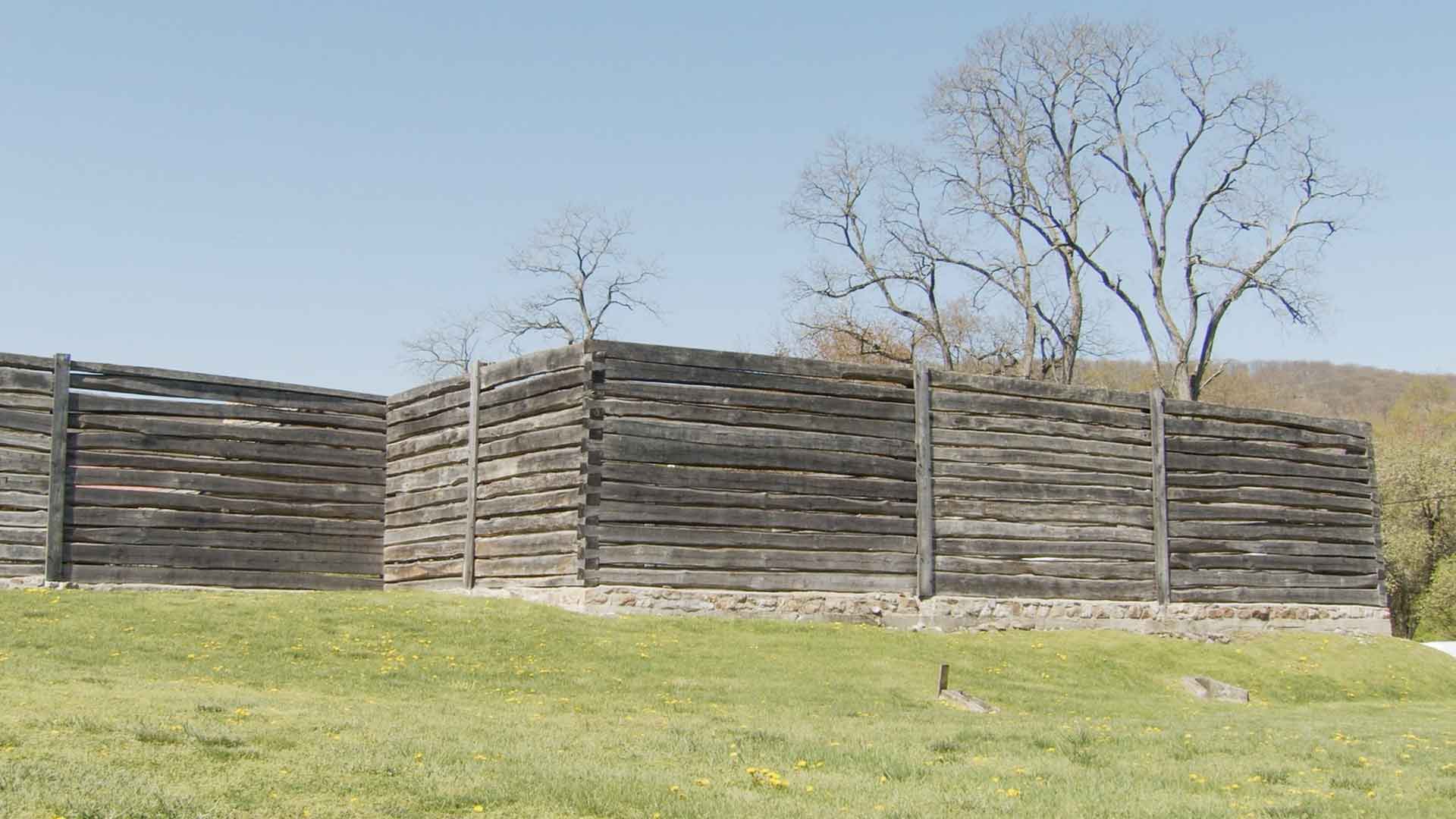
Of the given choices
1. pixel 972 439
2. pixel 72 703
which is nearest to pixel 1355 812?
pixel 72 703

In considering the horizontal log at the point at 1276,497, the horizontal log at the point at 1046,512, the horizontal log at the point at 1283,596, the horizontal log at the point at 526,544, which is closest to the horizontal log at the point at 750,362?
the horizontal log at the point at 1046,512

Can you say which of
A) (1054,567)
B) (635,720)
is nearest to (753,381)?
(1054,567)

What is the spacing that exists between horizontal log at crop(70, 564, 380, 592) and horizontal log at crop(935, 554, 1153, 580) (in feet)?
26.8

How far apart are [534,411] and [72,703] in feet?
27.7

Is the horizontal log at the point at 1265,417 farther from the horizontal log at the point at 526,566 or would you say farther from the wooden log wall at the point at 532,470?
the horizontal log at the point at 526,566

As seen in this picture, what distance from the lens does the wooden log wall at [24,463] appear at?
16891 mm

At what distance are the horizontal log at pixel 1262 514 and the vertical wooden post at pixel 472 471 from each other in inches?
408

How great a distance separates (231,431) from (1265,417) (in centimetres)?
1586

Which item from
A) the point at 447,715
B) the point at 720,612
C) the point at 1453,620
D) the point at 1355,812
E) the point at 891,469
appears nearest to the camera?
the point at 1355,812

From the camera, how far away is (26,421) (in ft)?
55.8

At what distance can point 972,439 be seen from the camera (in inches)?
755

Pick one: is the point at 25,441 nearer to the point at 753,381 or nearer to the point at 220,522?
the point at 220,522

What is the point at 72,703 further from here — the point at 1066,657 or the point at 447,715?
the point at 1066,657

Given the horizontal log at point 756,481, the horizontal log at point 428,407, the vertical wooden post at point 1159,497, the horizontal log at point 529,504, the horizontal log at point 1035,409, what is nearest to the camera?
the horizontal log at point 529,504
